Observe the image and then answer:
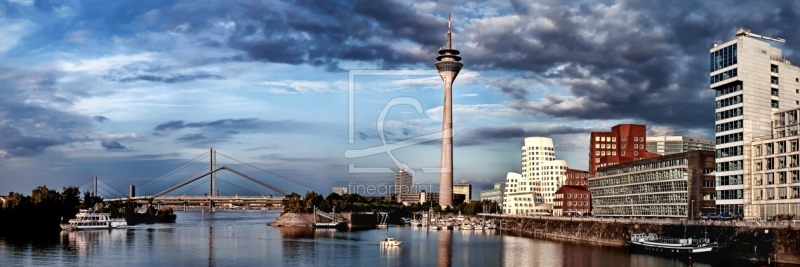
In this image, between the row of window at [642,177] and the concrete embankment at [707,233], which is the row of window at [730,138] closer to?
the row of window at [642,177]

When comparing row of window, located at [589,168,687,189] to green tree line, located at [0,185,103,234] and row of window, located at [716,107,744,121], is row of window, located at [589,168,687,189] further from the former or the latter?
green tree line, located at [0,185,103,234]

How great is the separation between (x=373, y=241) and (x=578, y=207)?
8285cm

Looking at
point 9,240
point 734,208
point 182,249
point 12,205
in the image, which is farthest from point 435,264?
point 12,205

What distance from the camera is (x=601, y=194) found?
165 m

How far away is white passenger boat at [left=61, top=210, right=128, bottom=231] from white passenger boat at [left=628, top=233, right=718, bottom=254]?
11807 centimetres

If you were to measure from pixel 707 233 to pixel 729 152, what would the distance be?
65.7 ft

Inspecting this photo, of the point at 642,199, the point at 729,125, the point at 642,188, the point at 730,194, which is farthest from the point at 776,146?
the point at 642,199

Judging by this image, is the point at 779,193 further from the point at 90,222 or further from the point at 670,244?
the point at 90,222

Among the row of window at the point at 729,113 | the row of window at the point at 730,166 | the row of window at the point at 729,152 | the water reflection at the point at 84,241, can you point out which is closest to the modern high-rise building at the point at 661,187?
the row of window at the point at 730,166

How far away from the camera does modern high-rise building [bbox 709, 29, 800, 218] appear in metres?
106

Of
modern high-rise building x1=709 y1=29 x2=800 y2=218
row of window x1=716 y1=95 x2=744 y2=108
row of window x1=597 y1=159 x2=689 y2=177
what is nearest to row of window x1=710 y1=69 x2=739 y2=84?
modern high-rise building x1=709 y1=29 x2=800 y2=218

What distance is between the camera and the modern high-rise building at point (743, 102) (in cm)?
10569

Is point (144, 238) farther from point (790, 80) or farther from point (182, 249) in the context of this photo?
point (790, 80)

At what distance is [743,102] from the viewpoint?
4156 inches
